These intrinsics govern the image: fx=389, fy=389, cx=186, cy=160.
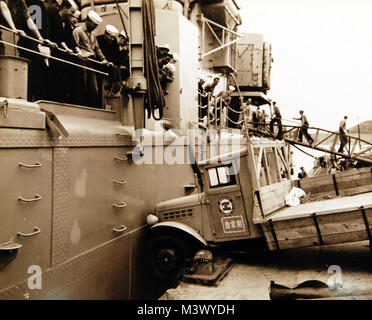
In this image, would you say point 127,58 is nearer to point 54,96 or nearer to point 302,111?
point 54,96

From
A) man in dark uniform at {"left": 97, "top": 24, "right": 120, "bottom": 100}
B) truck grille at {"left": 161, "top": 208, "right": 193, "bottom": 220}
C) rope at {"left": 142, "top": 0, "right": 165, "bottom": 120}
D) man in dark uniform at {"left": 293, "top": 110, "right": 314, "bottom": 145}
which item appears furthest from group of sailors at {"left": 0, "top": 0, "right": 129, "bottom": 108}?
man in dark uniform at {"left": 293, "top": 110, "right": 314, "bottom": 145}

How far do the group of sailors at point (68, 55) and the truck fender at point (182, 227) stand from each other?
274cm

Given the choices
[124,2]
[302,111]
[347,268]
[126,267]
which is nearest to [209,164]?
[126,267]

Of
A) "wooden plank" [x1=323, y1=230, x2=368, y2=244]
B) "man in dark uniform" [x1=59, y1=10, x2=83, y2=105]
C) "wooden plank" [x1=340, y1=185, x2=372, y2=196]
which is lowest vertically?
"wooden plank" [x1=323, y1=230, x2=368, y2=244]

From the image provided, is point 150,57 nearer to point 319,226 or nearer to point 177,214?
point 177,214

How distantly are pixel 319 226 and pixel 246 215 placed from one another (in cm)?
125

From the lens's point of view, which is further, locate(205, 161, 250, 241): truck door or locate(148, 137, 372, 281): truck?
locate(205, 161, 250, 241): truck door

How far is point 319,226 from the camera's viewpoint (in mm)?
6453

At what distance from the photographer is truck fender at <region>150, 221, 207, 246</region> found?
738cm

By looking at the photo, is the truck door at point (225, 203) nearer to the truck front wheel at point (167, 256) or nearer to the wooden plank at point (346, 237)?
the truck front wheel at point (167, 256)

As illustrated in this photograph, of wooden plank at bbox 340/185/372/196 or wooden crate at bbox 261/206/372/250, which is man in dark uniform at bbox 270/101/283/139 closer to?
wooden plank at bbox 340/185/372/196

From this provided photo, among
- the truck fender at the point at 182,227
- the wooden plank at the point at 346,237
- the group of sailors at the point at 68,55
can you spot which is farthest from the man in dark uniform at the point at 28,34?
the wooden plank at the point at 346,237

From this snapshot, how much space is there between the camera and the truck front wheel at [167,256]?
7488mm

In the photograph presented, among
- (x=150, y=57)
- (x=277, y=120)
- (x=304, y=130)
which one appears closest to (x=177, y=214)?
(x=150, y=57)
